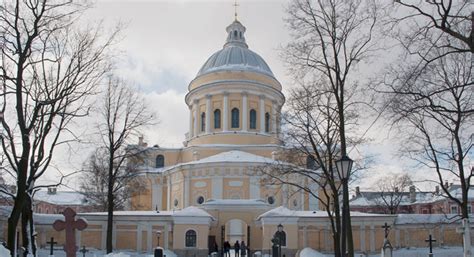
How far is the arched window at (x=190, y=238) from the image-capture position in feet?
127

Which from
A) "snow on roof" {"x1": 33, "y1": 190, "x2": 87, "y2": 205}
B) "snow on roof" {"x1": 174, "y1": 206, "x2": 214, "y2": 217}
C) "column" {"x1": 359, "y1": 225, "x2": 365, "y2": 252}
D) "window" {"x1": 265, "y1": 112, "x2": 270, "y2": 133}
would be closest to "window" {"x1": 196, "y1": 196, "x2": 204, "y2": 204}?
"snow on roof" {"x1": 174, "y1": 206, "x2": 214, "y2": 217}

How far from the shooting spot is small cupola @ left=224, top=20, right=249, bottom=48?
2375 inches

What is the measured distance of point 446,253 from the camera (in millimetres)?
35062

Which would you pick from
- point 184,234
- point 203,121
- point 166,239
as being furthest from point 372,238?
point 203,121

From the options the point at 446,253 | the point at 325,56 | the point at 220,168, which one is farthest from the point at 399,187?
the point at 325,56

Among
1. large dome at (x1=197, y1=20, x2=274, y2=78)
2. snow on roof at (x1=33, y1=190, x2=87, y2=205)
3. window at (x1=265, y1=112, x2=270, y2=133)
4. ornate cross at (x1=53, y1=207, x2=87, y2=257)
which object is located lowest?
ornate cross at (x1=53, y1=207, x2=87, y2=257)

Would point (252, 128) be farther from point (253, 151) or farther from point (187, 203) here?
point (187, 203)

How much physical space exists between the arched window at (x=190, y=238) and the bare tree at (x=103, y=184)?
4.92 metres

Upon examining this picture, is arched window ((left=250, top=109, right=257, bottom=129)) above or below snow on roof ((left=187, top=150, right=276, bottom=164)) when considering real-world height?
above

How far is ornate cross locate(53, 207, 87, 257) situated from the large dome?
39.3 metres

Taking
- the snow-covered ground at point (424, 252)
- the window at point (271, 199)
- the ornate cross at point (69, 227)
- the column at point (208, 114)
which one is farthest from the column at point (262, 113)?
the ornate cross at point (69, 227)

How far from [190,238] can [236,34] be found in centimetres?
2821

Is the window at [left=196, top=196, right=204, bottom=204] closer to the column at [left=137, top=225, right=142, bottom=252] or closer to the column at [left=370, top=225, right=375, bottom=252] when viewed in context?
the column at [left=137, top=225, right=142, bottom=252]

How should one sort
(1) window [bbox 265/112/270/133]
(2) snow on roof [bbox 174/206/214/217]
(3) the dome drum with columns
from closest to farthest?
(2) snow on roof [bbox 174/206/214/217] → (3) the dome drum with columns → (1) window [bbox 265/112/270/133]
